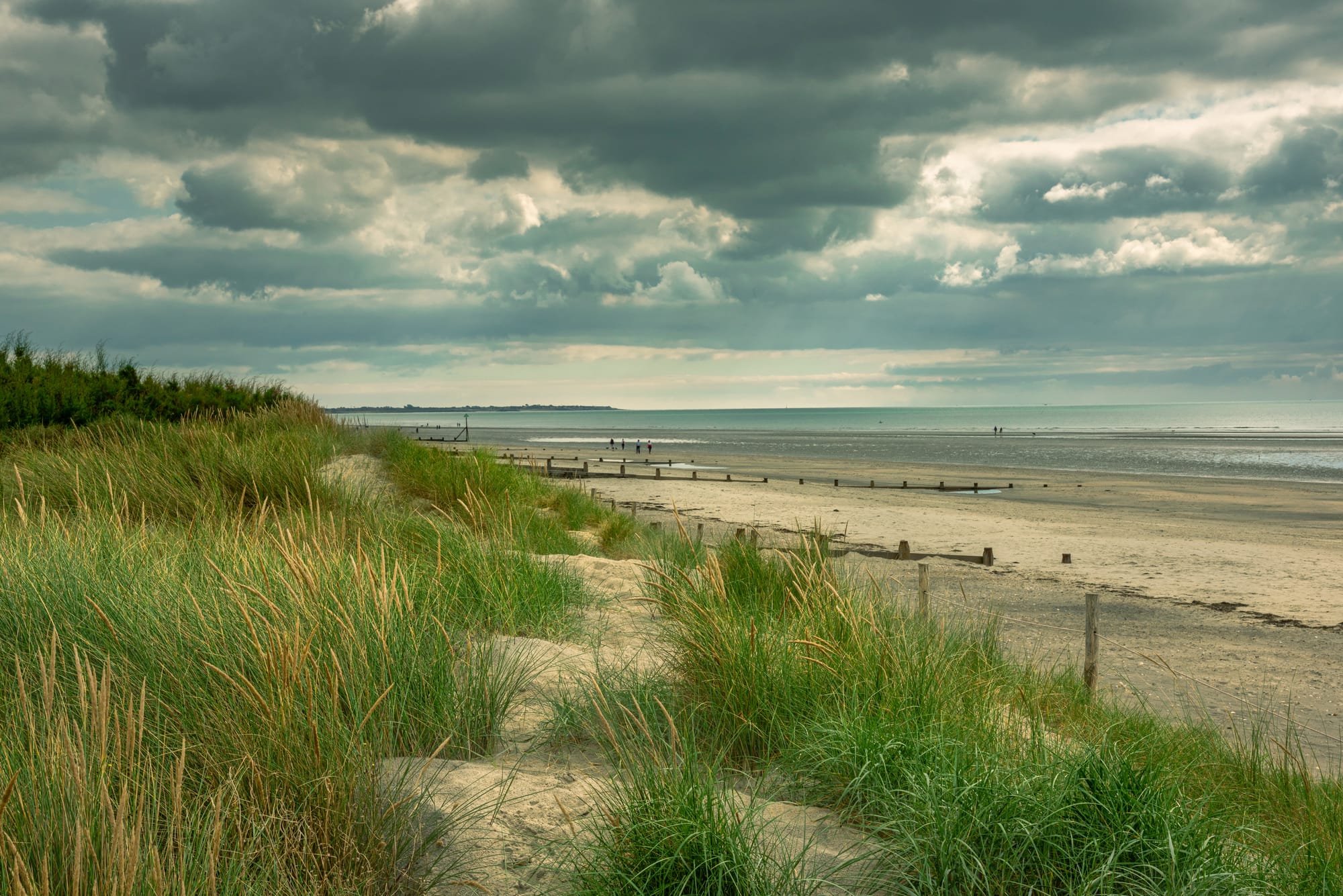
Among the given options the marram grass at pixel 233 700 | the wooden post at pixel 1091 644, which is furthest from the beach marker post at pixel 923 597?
the marram grass at pixel 233 700

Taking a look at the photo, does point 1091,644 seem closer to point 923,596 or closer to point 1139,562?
point 923,596

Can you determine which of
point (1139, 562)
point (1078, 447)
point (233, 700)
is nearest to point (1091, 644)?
point (233, 700)

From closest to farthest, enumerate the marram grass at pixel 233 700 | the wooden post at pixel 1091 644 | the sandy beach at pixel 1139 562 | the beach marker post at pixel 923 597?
the marram grass at pixel 233 700 → the beach marker post at pixel 923 597 → the wooden post at pixel 1091 644 → the sandy beach at pixel 1139 562

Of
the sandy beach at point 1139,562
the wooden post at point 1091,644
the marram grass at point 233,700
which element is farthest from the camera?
the sandy beach at point 1139,562

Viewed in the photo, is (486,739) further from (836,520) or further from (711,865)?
(836,520)

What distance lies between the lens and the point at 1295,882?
3.00 meters

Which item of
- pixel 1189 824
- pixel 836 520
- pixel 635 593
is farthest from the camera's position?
pixel 836 520

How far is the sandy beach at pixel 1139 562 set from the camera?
395 inches

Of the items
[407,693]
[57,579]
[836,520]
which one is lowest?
[836,520]

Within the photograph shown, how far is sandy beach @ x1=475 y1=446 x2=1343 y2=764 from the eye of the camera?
32.9 feet

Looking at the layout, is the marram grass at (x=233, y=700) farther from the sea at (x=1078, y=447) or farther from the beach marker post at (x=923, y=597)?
the sea at (x=1078, y=447)

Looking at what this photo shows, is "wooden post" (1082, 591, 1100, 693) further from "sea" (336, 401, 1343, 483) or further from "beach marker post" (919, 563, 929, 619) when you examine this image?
"sea" (336, 401, 1343, 483)

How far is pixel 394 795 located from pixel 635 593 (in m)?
4.61

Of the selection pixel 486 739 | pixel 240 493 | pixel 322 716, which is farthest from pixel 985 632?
pixel 240 493
